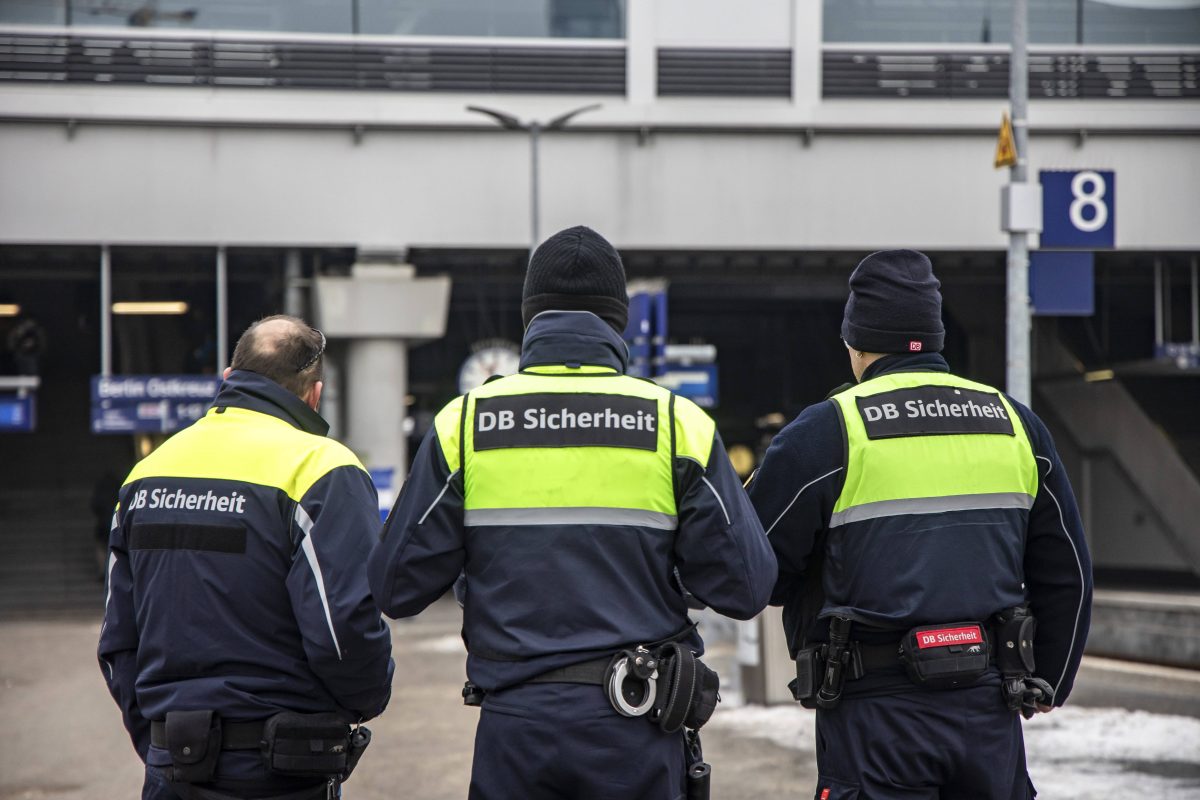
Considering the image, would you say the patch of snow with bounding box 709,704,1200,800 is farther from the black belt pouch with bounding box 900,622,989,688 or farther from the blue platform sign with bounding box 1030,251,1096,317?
the blue platform sign with bounding box 1030,251,1096,317

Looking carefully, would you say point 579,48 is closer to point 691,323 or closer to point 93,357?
point 691,323

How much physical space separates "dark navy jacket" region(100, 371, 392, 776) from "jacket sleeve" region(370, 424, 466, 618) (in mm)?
266

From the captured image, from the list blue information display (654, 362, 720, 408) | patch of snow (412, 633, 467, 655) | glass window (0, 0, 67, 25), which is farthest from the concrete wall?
patch of snow (412, 633, 467, 655)

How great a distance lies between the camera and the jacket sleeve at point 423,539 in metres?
3.52

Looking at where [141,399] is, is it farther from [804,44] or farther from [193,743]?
[193,743]

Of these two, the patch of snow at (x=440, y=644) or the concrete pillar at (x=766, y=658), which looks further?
the patch of snow at (x=440, y=644)

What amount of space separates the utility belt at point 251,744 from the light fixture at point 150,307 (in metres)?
22.9

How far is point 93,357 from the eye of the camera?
1293 inches

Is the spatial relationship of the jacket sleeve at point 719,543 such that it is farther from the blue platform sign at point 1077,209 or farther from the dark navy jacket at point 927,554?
the blue platform sign at point 1077,209

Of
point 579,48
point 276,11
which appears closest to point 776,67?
point 579,48

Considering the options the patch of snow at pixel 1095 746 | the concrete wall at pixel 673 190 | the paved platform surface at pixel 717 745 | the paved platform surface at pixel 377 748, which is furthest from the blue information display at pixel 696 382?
the patch of snow at pixel 1095 746

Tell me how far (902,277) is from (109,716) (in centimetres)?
858

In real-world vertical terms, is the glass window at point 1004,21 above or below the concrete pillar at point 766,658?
above

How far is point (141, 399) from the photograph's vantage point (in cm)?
2138
